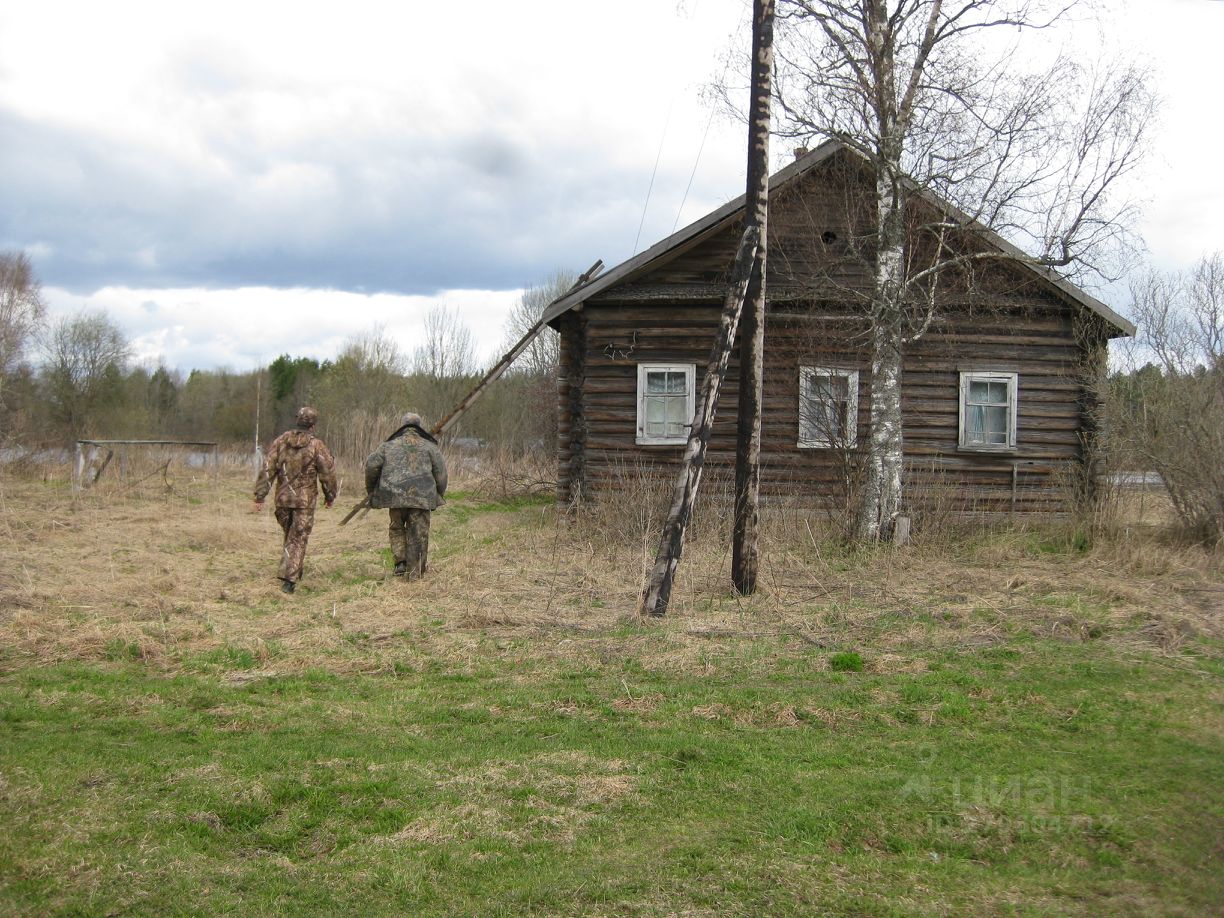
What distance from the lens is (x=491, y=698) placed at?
6418mm

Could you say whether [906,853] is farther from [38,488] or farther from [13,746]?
[38,488]

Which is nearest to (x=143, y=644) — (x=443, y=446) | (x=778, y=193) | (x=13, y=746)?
(x=13, y=746)

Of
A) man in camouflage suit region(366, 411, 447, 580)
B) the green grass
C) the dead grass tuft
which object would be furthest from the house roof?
the dead grass tuft

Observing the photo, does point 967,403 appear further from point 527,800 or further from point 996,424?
point 527,800

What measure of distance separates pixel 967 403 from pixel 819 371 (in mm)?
2970

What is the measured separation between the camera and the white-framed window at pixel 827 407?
46.6ft

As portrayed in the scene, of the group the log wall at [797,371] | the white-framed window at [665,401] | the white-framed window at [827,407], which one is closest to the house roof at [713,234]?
the log wall at [797,371]

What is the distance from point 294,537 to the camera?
34.2ft

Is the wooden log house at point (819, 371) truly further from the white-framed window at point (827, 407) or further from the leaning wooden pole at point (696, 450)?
the leaning wooden pole at point (696, 450)

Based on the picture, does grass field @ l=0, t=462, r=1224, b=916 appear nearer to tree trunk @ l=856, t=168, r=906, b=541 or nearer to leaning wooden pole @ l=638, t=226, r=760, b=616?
leaning wooden pole @ l=638, t=226, r=760, b=616

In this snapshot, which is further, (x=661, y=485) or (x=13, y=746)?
(x=661, y=485)

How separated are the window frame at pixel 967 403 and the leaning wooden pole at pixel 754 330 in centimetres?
813

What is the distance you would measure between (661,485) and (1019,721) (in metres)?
8.66

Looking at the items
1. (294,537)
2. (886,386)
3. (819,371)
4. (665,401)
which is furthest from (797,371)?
(294,537)
